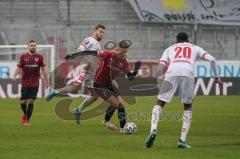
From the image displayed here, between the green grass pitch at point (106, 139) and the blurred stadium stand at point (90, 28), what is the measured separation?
1579 cm

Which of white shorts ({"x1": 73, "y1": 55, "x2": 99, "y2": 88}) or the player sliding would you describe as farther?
white shorts ({"x1": 73, "y1": 55, "x2": 99, "y2": 88})

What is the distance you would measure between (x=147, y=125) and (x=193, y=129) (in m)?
1.71

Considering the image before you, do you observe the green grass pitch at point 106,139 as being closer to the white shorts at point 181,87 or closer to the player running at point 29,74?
the player running at point 29,74

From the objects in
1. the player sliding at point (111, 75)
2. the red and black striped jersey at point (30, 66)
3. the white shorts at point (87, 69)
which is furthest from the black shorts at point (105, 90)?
the red and black striped jersey at point (30, 66)

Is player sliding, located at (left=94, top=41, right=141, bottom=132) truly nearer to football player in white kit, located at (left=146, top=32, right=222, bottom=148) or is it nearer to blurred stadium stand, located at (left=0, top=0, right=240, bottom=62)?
football player in white kit, located at (left=146, top=32, right=222, bottom=148)

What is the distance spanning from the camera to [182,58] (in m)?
13.4

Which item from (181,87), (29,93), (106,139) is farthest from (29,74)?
(181,87)

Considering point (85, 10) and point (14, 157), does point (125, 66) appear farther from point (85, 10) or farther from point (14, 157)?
point (85, 10)

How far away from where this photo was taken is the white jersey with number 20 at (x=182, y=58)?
13.3 metres

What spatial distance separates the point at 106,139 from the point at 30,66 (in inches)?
203

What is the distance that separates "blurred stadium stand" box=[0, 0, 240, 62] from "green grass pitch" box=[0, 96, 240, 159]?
15.8 meters

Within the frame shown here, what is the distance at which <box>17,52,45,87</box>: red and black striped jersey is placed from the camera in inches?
763

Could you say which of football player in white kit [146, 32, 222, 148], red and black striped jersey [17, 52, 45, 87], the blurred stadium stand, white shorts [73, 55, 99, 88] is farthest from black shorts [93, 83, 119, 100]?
the blurred stadium stand

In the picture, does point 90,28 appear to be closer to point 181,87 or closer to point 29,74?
point 29,74
